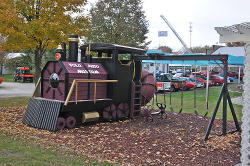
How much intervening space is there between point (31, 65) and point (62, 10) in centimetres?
2560

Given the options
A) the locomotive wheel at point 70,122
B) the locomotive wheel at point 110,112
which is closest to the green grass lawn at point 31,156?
the locomotive wheel at point 70,122

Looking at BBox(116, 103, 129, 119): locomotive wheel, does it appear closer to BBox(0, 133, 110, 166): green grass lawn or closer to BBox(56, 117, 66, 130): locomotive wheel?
BBox(56, 117, 66, 130): locomotive wheel

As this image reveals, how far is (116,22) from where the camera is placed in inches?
1100

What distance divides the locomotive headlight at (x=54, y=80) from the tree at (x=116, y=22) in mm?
15112

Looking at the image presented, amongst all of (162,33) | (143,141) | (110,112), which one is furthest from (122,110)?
(162,33)

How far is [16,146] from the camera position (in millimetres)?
6547

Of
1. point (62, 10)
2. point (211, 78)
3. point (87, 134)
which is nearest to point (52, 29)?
point (62, 10)

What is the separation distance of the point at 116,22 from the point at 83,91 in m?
19.4

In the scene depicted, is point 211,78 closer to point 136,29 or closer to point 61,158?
point 136,29

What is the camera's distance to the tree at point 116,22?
26547 mm

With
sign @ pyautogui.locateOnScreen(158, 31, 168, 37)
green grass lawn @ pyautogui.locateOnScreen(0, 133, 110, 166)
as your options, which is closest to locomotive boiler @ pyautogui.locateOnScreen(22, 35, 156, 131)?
green grass lawn @ pyautogui.locateOnScreen(0, 133, 110, 166)

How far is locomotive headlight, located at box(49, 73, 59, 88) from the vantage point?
31.3ft

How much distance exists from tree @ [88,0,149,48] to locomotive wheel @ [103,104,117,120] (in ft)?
48.4

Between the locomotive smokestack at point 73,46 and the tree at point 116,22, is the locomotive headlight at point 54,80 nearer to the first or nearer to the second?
the locomotive smokestack at point 73,46
